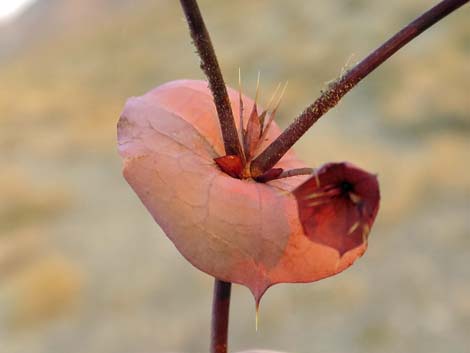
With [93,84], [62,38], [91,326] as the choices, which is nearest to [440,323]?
[91,326]

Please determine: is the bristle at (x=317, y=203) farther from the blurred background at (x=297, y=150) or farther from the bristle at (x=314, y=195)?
the blurred background at (x=297, y=150)

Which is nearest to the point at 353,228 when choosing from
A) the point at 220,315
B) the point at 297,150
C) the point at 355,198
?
the point at 355,198

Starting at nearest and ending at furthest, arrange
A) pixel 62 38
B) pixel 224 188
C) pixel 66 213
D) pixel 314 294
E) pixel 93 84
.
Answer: pixel 224 188, pixel 314 294, pixel 66 213, pixel 93 84, pixel 62 38

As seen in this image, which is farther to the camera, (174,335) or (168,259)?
(168,259)

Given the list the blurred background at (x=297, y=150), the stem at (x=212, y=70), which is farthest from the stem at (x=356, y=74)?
the blurred background at (x=297, y=150)

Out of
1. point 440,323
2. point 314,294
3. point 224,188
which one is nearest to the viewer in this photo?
point 224,188

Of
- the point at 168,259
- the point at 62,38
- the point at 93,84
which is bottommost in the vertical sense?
the point at 168,259

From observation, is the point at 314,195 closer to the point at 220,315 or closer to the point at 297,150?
the point at 220,315

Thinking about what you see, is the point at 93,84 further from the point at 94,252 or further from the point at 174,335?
the point at 174,335

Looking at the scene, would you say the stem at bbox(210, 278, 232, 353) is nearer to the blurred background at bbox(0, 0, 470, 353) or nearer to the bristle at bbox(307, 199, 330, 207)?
the bristle at bbox(307, 199, 330, 207)
